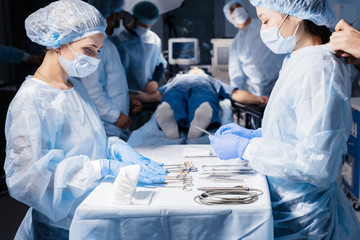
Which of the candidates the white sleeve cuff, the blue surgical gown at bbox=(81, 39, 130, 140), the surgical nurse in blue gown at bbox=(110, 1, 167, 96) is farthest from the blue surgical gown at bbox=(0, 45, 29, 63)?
the white sleeve cuff

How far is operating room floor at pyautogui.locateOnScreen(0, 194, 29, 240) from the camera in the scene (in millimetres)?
2371

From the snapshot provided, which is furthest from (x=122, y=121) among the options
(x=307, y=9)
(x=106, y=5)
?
(x=307, y=9)

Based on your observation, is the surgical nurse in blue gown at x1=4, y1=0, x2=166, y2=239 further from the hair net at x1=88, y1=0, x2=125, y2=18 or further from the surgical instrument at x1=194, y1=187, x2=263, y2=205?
the hair net at x1=88, y1=0, x2=125, y2=18

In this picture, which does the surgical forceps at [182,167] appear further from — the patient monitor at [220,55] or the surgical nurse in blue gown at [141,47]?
the patient monitor at [220,55]

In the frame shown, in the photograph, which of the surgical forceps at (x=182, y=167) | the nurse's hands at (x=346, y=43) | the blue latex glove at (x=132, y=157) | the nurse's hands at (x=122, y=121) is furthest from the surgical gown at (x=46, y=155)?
the nurse's hands at (x=122, y=121)

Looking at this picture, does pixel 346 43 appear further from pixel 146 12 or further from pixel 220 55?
pixel 220 55

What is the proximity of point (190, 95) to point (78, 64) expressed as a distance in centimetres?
145

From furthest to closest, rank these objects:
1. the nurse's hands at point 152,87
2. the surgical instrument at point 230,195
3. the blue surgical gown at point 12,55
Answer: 1. the nurse's hands at point 152,87
2. the blue surgical gown at point 12,55
3. the surgical instrument at point 230,195

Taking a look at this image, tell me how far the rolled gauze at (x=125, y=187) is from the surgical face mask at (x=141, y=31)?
81.1 inches

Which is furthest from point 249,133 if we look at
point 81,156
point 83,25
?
point 83,25

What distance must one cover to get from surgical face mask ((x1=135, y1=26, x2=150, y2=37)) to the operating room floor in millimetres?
1527

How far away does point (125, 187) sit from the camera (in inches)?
44.3

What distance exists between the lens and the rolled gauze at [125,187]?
1.12 meters

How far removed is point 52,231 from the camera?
1428 mm
